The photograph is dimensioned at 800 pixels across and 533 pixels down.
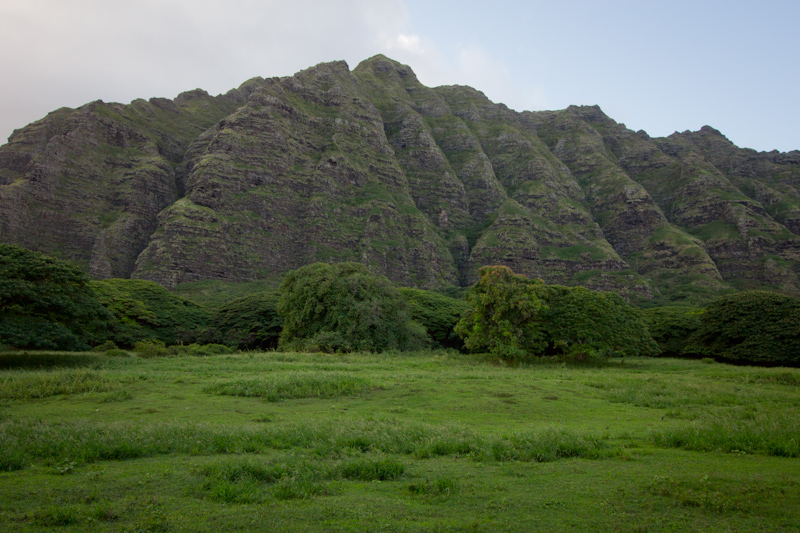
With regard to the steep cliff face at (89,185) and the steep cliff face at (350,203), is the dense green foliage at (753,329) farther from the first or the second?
the steep cliff face at (89,185)

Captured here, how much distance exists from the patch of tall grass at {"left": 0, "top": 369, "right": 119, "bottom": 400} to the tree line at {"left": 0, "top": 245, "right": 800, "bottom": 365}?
40.7 ft

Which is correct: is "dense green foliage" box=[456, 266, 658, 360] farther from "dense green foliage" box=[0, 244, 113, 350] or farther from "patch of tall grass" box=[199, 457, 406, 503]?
"dense green foliage" box=[0, 244, 113, 350]

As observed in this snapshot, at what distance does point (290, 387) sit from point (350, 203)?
4955 inches

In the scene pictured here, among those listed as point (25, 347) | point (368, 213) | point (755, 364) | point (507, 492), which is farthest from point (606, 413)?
point (368, 213)

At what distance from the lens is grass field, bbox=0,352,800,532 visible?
581cm

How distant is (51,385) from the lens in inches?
655

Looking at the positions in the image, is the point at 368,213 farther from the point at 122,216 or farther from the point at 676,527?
the point at 676,527

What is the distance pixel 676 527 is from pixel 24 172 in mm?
173803

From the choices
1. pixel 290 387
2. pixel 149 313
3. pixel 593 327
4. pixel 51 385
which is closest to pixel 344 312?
pixel 593 327

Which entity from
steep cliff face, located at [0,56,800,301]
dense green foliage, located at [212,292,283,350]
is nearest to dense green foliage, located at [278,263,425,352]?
dense green foliage, located at [212,292,283,350]

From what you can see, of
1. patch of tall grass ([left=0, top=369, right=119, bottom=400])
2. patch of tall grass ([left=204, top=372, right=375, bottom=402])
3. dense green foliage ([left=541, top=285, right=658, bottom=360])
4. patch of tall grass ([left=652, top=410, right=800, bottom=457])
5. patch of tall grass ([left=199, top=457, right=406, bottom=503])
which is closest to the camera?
patch of tall grass ([left=199, top=457, right=406, bottom=503])

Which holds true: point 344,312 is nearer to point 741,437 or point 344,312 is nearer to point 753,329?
point 741,437

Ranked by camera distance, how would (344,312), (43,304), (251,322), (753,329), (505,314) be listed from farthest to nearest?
(251,322), (344,312), (753,329), (505,314), (43,304)

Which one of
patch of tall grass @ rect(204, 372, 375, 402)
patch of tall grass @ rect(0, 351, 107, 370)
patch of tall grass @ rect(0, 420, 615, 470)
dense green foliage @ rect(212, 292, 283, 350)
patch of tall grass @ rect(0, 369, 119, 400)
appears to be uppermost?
patch of tall grass @ rect(0, 420, 615, 470)
